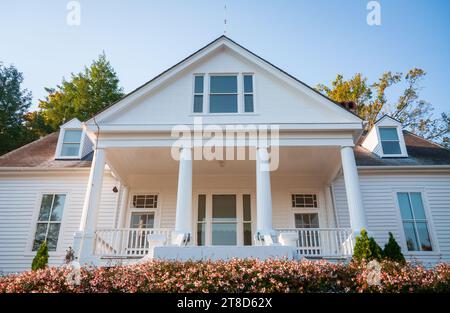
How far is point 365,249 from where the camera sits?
29.2 feet

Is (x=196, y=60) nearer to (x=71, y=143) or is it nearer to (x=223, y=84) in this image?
(x=223, y=84)

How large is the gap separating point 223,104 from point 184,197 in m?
3.58

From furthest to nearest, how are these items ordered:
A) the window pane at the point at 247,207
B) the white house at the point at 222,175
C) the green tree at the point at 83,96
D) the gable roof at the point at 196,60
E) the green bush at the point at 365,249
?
the green tree at the point at 83,96 < the window pane at the point at 247,207 < the gable roof at the point at 196,60 < the white house at the point at 222,175 < the green bush at the point at 365,249

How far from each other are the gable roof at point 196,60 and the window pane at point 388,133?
413 cm

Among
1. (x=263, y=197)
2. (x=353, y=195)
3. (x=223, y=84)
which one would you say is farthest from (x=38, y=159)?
(x=353, y=195)

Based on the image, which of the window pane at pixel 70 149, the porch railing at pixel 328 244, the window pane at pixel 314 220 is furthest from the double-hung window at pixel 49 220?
the window pane at pixel 314 220

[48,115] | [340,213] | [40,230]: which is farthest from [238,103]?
[48,115]

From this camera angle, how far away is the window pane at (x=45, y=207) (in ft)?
42.7

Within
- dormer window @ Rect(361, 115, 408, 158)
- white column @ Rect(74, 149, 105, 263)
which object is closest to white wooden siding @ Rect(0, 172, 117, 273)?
white column @ Rect(74, 149, 105, 263)

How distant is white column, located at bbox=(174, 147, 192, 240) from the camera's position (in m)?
9.92

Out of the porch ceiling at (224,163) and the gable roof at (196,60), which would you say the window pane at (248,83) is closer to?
the gable roof at (196,60)

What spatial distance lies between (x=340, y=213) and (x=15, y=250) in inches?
450
